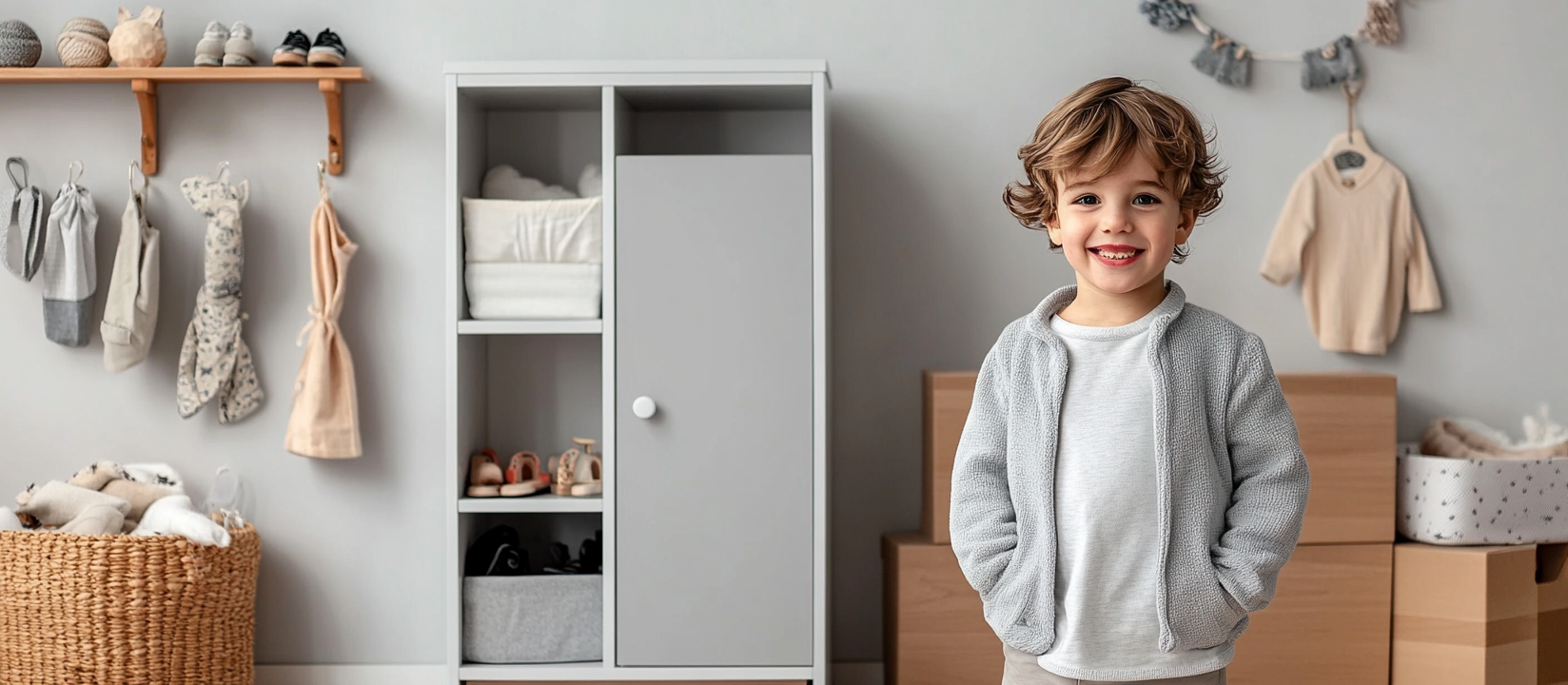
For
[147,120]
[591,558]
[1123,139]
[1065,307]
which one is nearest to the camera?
[1123,139]

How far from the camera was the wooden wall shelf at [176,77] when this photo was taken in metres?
2.16

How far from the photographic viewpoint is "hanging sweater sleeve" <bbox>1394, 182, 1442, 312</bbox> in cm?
228

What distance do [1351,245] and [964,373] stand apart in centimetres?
93

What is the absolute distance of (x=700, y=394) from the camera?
6.42 ft

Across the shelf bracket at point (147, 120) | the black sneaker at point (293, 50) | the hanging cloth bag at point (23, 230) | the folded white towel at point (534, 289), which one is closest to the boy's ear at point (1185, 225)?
the folded white towel at point (534, 289)

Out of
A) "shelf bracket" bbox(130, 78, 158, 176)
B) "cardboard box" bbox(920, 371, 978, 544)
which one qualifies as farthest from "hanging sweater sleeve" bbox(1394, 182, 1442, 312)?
"shelf bracket" bbox(130, 78, 158, 176)

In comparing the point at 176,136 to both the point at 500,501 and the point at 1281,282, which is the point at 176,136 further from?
the point at 1281,282

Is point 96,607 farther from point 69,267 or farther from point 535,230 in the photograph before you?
point 535,230

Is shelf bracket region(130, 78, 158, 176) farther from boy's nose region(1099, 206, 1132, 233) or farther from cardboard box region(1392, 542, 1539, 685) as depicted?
cardboard box region(1392, 542, 1539, 685)

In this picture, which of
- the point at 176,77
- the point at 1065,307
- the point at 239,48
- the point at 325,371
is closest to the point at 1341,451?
the point at 1065,307

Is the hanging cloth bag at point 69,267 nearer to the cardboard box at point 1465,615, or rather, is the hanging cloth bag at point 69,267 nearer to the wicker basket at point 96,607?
the wicker basket at point 96,607

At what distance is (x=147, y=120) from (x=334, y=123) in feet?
1.26

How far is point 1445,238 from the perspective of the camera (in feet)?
7.62

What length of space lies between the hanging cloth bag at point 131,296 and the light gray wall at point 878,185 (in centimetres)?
8
